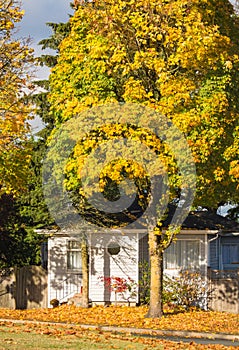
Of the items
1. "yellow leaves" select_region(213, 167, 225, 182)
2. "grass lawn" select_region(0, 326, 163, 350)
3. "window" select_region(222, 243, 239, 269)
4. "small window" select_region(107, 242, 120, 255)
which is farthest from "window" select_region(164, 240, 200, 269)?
"grass lawn" select_region(0, 326, 163, 350)

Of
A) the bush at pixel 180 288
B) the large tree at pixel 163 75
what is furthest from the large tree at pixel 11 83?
the bush at pixel 180 288

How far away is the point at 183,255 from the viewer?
3331cm

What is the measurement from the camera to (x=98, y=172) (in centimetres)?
2548

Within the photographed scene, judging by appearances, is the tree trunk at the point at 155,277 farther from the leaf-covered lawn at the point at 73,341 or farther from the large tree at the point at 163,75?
the leaf-covered lawn at the point at 73,341

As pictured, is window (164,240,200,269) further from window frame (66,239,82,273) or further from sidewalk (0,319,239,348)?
sidewalk (0,319,239,348)

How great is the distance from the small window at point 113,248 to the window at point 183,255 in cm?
228

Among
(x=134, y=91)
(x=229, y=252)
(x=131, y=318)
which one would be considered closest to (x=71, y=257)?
(x=131, y=318)

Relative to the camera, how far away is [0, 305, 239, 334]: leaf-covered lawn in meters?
25.0

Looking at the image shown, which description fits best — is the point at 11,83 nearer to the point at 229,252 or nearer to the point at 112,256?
the point at 112,256

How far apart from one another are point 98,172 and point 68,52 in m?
5.06

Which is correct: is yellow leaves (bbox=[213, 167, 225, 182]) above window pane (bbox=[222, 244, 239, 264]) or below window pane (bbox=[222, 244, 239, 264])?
above

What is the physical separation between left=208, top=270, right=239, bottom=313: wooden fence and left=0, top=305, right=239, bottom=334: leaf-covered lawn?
0.81m

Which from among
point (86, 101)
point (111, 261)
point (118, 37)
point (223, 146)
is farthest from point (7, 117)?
point (111, 261)

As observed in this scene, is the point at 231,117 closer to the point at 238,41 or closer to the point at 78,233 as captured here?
the point at 238,41
